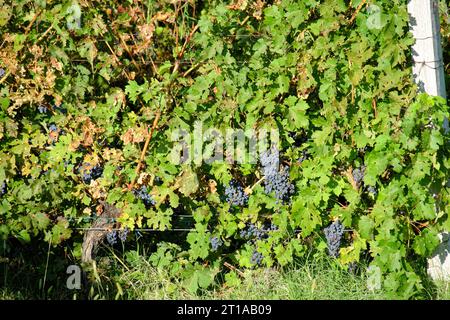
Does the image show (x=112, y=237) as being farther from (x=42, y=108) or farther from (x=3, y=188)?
(x=42, y=108)

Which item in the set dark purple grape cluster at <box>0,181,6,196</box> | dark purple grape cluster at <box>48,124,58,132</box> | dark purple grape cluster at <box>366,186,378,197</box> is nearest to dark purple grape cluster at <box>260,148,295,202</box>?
dark purple grape cluster at <box>366,186,378,197</box>

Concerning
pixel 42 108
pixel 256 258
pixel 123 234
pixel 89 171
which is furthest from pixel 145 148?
pixel 256 258

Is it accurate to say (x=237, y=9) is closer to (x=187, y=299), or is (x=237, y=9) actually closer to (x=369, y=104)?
(x=369, y=104)

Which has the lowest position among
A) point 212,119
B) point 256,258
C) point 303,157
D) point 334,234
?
point 256,258

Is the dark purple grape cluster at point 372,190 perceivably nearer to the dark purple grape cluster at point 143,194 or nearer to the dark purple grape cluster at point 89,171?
the dark purple grape cluster at point 143,194

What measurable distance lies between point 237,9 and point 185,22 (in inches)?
14.4

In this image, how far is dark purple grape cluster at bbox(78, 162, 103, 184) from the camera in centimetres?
505

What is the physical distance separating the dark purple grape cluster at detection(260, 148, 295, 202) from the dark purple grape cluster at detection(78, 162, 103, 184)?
40.6 inches

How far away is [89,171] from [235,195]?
924 mm

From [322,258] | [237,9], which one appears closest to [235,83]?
[237,9]

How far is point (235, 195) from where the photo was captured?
5000mm

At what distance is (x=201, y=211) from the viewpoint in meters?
4.95

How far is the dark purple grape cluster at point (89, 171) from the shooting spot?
16.6 ft

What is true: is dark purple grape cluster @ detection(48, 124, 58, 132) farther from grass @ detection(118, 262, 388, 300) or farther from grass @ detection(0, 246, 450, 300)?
grass @ detection(118, 262, 388, 300)
